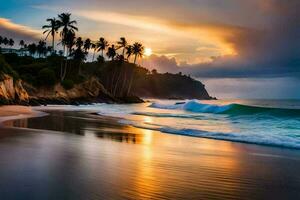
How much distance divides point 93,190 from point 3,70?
43.2 metres

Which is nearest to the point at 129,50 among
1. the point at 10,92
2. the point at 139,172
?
the point at 10,92

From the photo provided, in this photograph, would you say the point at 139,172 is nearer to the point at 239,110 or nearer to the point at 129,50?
the point at 239,110

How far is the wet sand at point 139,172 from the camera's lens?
18.9 feet

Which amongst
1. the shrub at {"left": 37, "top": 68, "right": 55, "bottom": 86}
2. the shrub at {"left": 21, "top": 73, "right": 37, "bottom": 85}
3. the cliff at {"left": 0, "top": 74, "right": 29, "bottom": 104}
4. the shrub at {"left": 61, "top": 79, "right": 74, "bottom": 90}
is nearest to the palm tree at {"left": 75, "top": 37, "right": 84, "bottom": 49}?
the shrub at {"left": 61, "top": 79, "right": 74, "bottom": 90}

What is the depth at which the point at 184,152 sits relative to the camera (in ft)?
35.3

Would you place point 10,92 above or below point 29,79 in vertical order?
below

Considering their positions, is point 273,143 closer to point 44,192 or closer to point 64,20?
point 44,192

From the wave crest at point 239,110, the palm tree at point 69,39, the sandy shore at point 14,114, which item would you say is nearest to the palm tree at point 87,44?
the palm tree at point 69,39

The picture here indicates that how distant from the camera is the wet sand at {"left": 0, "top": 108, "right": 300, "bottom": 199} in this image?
5750mm

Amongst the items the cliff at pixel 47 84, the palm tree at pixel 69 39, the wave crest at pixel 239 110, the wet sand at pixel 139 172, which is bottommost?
the wet sand at pixel 139 172

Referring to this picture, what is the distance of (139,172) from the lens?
292 inches

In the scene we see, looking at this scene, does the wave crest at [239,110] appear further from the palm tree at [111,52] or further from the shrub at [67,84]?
the palm tree at [111,52]

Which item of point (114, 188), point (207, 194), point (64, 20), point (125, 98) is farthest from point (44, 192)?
point (125, 98)

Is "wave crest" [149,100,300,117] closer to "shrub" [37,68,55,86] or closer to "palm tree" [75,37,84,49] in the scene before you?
"shrub" [37,68,55,86]
